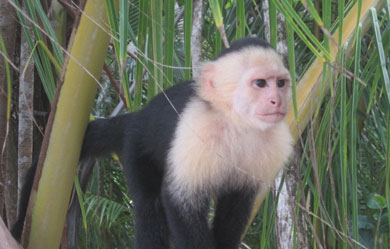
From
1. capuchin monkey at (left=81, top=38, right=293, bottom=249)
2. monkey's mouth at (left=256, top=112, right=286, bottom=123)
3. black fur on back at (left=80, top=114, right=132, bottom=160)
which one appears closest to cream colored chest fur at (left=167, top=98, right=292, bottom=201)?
capuchin monkey at (left=81, top=38, right=293, bottom=249)

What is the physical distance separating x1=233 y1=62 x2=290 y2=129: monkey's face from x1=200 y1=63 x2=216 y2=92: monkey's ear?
0.10m

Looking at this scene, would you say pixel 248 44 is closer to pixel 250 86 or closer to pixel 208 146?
pixel 250 86

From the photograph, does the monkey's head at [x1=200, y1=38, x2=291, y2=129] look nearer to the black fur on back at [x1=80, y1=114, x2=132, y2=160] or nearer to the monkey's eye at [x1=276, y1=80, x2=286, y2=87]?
the monkey's eye at [x1=276, y1=80, x2=286, y2=87]

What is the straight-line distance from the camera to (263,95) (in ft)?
5.31

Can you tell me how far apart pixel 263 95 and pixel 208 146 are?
0.74ft

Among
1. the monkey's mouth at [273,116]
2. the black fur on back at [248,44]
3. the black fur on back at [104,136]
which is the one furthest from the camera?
the black fur on back at [104,136]

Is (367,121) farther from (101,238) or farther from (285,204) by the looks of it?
(101,238)

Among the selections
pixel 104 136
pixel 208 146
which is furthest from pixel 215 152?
pixel 104 136

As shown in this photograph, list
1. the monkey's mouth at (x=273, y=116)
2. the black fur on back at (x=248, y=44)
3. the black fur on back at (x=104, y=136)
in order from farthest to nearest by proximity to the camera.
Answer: the black fur on back at (x=104, y=136), the black fur on back at (x=248, y=44), the monkey's mouth at (x=273, y=116)

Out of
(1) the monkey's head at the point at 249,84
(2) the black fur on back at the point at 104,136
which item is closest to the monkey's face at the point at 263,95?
(1) the monkey's head at the point at 249,84

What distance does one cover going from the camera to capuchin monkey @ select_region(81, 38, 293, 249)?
1647 millimetres

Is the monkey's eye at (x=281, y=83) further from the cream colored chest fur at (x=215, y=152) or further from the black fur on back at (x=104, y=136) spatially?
the black fur on back at (x=104, y=136)

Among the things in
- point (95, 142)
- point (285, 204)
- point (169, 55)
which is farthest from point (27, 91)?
point (285, 204)

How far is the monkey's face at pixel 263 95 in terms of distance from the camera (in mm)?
1581
